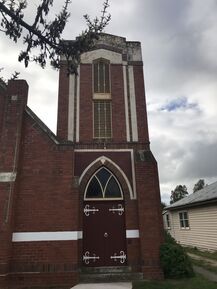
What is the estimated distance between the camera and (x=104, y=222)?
12.4 meters

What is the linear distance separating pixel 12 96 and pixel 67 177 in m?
4.30

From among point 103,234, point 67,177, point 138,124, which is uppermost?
point 138,124

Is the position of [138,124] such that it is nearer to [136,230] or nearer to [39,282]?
[136,230]

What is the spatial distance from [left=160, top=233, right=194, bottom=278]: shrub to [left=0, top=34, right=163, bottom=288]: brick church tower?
0.32m

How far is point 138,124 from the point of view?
13680 millimetres

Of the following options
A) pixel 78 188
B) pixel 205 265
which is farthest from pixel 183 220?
pixel 78 188

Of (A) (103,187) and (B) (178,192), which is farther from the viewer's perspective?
(B) (178,192)

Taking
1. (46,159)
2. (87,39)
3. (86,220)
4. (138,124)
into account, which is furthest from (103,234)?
(87,39)

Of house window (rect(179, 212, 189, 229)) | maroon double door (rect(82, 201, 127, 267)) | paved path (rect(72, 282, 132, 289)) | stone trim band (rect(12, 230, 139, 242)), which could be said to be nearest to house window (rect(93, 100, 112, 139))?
maroon double door (rect(82, 201, 127, 267))

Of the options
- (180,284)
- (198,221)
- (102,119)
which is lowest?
(180,284)

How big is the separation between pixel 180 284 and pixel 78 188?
5191 mm

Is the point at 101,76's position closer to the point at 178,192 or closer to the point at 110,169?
the point at 110,169

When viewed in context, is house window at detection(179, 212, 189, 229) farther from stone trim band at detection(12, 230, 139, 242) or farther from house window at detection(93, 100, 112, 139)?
stone trim band at detection(12, 230, 139, 242)

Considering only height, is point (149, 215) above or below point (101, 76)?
below
